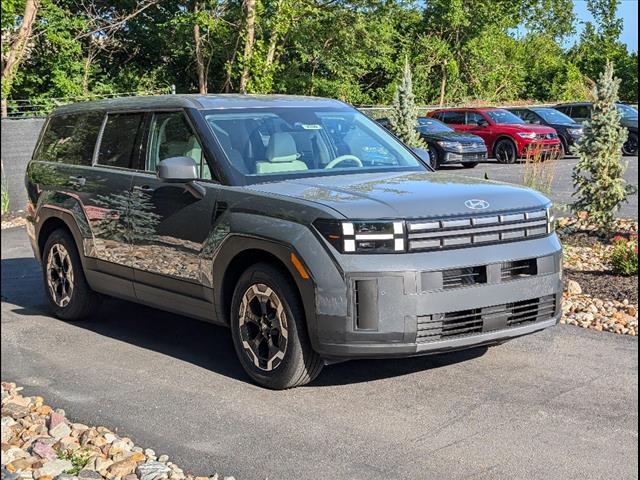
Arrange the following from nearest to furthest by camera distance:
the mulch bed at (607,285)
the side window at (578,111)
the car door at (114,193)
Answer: the car door at (114,193)
the mulch bed at (607,285)
the side window at (578,111)

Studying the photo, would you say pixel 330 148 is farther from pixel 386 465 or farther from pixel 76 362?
pixel 386 465

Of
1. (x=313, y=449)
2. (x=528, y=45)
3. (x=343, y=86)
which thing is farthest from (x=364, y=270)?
(x=528, y=45)

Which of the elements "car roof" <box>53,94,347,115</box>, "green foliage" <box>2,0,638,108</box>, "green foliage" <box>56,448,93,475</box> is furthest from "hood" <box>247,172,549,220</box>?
"green foliage" <box>2,0,638,108</box>

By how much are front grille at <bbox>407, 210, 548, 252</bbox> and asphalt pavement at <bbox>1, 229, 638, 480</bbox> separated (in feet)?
2.97

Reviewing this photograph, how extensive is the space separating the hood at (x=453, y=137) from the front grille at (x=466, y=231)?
2001cm

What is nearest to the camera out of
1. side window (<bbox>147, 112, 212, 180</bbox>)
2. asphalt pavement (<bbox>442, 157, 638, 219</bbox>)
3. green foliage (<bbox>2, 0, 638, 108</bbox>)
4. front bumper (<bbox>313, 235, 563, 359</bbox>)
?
front bumper (<bbox>313, 235, 563, 359</bbox>)

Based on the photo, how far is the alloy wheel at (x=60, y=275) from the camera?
290 inches

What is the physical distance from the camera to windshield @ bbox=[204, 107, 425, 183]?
6082 mm

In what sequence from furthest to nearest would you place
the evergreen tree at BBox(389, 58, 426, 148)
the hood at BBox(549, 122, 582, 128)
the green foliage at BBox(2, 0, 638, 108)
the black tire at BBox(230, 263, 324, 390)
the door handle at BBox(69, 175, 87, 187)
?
the hood at BBox(549, 122, 582, 128) < the green foliage at BBox(2, 0, 638, 108) < the evergreen tree at BBox(389, 58, 426, 148) < the door handle at BBox(69, 175, 87, 187) < the black tire at BBox(230, 263, 324, 390)

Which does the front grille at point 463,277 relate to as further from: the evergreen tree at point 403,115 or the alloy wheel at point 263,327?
the evergreen tree at point 403,115

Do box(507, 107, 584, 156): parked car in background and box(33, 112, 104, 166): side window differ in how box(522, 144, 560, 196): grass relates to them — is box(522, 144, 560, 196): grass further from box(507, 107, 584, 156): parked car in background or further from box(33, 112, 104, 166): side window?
box(507, 107, 584, 156): parked car in background

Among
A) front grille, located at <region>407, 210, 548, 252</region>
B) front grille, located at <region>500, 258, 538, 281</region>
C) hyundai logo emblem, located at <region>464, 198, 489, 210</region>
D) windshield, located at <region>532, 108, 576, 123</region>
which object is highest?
hyundai logo emblem, located at <region>464, 198, 489, 210</region>

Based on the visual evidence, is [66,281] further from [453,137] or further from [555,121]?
[555,121]

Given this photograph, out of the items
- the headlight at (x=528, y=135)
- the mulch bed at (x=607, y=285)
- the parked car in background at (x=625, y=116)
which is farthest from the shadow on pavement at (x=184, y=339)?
the parked car in background at (x=625, y=116)
